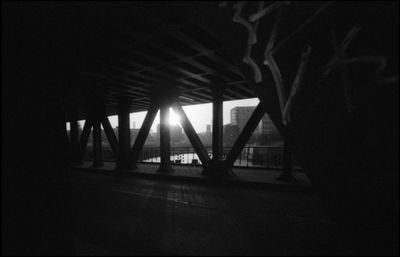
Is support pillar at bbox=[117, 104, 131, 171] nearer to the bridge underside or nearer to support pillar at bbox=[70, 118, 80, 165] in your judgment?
support pillar at bbox=[70, 118, 80, 165]

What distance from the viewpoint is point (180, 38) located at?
5.18m

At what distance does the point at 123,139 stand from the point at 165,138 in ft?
11.4

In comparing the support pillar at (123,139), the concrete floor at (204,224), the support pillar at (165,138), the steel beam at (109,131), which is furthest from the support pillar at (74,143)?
the concrete floor at (204,224)

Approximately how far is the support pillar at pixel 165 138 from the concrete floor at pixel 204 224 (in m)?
3.83

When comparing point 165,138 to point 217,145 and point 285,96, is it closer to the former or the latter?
point 217,145

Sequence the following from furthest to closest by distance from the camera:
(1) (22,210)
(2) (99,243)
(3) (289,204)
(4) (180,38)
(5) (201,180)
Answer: (5) (201,180)
(3) (289,204)
(4) (180,38)
(2) (99,243)
(1) (22,210)

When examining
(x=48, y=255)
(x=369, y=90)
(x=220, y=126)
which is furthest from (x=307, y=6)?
(x=220, y=126)

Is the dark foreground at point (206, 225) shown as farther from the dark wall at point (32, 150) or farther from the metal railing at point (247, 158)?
the metal railing at point (247, 158)

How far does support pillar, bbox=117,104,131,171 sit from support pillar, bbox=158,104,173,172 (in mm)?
2638

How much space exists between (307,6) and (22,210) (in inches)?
184

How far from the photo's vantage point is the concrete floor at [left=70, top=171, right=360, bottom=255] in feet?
12.4

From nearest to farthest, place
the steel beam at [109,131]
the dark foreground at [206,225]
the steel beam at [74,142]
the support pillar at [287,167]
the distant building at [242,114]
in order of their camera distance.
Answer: the dark foreground at [206,225]
the support pillar at [287,167]
the steel beam at [109,131]
the steel beam at [74,142]
the distant building at [242,114]

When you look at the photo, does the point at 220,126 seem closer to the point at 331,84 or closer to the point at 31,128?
the point at 331,84

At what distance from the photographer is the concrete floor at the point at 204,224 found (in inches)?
148
